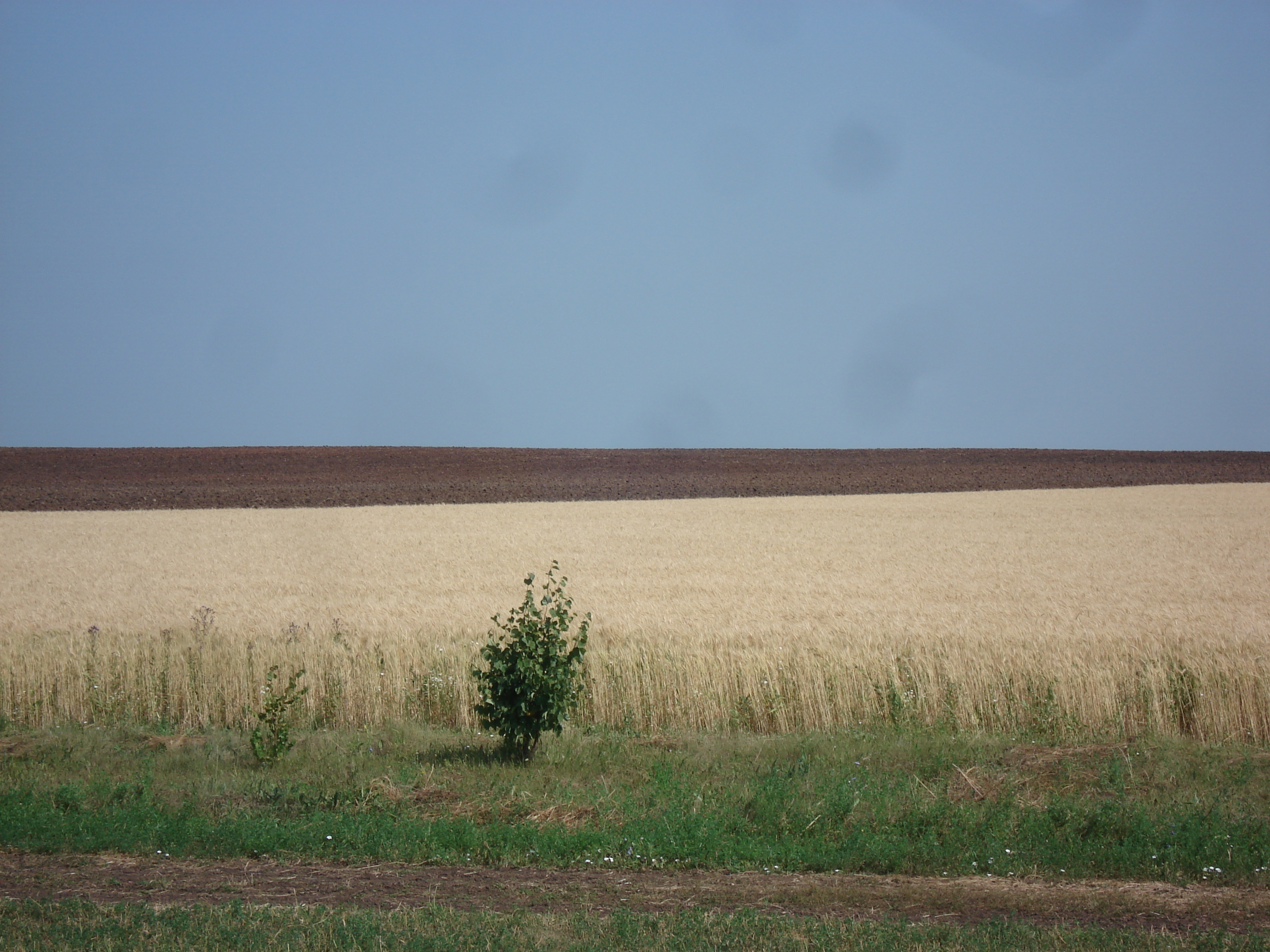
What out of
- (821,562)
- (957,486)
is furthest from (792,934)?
(957,486)

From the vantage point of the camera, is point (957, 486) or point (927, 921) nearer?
point (927, 921)

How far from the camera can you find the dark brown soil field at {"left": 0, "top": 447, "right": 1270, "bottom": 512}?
177ft

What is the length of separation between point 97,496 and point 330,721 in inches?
1826

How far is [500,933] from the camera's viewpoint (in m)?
5.96

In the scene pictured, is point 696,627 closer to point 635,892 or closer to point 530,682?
point 530,682

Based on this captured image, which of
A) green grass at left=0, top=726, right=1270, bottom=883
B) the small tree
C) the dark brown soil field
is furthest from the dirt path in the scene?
the dark brown soil field

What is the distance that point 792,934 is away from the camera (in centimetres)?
588

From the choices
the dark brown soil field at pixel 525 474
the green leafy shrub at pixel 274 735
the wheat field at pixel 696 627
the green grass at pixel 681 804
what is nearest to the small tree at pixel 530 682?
the green grass at pixel 681 804

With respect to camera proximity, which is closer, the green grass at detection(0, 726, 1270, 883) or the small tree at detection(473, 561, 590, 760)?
the green grass at detection(0, 726, 1270, 883)

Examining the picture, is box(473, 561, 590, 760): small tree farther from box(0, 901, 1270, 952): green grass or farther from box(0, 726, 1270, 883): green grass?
box(0, 901, 1270, 952): green grass

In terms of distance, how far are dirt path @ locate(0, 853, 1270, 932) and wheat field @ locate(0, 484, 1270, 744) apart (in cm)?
506

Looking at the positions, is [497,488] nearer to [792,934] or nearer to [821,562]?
[821,562]

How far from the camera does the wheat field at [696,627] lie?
1230cm

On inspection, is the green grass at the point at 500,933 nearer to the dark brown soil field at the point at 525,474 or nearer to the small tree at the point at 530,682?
the small tree at the point at 530,682
